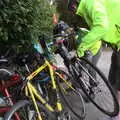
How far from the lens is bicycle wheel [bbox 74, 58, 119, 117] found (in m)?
6.59

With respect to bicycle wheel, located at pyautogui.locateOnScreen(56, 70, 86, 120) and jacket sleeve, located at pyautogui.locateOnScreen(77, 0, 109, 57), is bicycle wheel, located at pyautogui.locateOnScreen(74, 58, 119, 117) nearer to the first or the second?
bicycle wheel, located at pyautogui.locateOnScreen(56, 70, 86, 120)

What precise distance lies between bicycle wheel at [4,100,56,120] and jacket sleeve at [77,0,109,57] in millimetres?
1093

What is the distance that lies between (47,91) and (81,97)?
2.21ft

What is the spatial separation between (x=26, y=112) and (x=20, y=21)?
1.09m

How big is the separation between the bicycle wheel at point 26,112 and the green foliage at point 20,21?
2.64ft

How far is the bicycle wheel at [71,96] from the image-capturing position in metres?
6.36

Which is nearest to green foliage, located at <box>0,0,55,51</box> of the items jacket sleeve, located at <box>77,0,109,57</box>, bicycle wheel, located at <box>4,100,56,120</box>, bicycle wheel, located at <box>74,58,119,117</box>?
jacket sleeve, located at <box>77,0,109,57</box>

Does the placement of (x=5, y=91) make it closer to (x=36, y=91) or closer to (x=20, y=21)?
(x=36, y=91)

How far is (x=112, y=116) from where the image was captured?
6.61 metres

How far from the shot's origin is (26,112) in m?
5.42

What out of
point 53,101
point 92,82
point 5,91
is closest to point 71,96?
point 92,82

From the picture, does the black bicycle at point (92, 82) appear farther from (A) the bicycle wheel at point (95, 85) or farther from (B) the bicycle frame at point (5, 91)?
(B) the bicycle frame at point (5, 91)

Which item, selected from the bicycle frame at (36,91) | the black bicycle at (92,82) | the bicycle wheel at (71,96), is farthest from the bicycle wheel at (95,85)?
the bicycle frame at (36,91)

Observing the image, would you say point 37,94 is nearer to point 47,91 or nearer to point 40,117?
point 40,117
